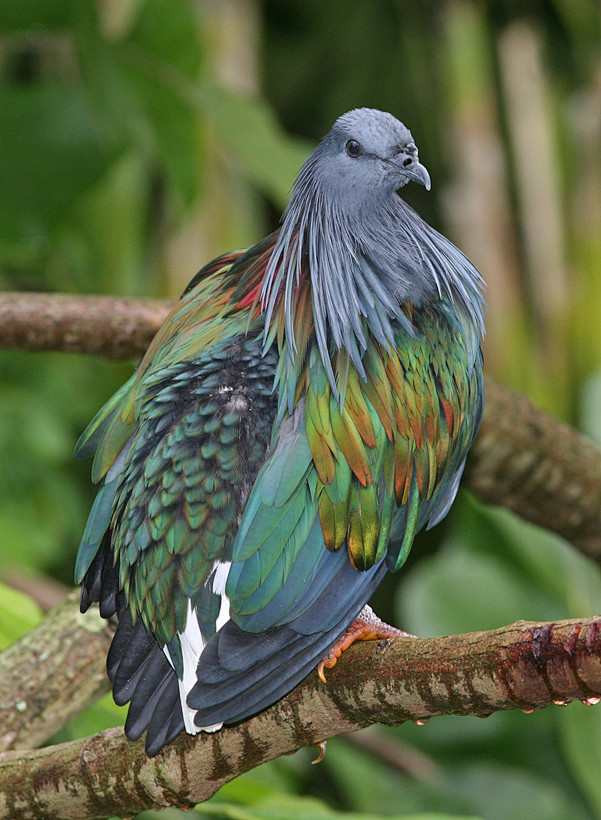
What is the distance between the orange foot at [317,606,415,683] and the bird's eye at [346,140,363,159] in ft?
2.60

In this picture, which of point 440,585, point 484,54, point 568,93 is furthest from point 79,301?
point 568,93

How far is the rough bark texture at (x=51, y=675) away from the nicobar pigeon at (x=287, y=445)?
378 millimetres

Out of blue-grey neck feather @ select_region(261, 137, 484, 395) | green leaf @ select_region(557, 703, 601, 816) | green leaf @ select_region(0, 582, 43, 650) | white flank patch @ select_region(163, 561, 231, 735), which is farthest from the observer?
green leaf @ select_region(557, 703, 601, 816)

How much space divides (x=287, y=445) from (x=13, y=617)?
3.09ft

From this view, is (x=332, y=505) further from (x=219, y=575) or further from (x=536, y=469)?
(x=536, y=469)

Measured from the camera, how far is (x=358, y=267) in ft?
5.87

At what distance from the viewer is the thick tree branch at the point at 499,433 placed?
7.91 feet

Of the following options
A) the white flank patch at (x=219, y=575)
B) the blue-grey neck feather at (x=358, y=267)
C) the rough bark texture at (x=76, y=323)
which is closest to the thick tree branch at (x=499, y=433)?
the rough bark texture at (x=76, y=323)

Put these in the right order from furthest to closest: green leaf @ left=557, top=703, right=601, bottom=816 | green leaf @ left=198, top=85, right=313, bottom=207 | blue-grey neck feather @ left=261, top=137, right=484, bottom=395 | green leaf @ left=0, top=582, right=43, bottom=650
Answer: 1. green leaf @ left=198, top=85, right=313, bottom=207
2. green leaf @ left=557, top=703, right=601, bottom=816
3. green leaf @ left=0, top=582, right=43, bottom=650
4. blue-grey neck feather @ left=261, top=137, right=484, bottom=395

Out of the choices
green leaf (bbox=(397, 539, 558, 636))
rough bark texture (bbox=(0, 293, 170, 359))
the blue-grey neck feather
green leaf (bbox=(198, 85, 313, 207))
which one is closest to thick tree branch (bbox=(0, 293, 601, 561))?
rough bark texture (bbox=(0, 293, 170, 359))

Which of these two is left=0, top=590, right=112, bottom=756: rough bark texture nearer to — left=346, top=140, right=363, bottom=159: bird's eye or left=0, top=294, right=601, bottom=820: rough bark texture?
left=0, top=294, right=601, bottom=820: rough bark texture

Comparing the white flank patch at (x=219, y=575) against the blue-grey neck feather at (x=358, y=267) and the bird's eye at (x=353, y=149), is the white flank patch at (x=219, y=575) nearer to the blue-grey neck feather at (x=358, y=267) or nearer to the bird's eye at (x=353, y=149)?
the blue-grey neck feather at (x=358, y=267)

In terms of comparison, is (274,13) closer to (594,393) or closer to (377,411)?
(594,393)

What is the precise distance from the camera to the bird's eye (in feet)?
5.96
